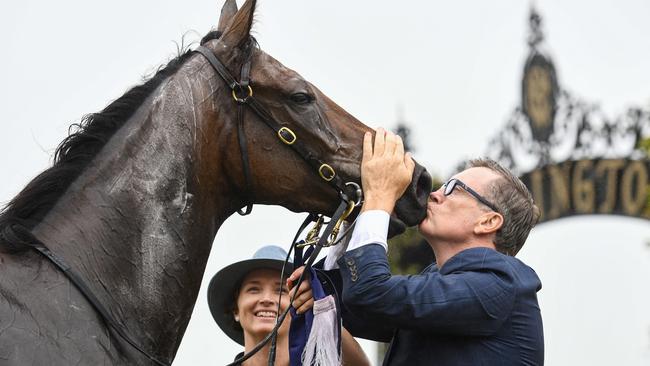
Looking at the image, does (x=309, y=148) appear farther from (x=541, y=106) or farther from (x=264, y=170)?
(x=541, y=106)

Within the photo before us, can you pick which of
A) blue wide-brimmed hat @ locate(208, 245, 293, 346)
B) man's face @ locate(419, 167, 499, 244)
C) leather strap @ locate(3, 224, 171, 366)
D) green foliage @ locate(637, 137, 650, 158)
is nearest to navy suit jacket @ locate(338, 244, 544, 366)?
man's face @ locate(419, 167, 499, 244)

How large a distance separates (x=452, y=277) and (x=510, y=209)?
1.53 feet

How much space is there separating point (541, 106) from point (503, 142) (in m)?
1.03

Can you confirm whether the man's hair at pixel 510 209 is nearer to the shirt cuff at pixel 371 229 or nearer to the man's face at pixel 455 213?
the man's face at pixel 455 213

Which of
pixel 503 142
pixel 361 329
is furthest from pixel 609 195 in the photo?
pixel 361 329

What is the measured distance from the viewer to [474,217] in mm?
4426

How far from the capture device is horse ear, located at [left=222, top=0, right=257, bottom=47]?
4273 mm

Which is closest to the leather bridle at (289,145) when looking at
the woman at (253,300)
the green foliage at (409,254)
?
the woman at (253,300)

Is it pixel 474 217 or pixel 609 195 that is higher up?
pixel 609 195

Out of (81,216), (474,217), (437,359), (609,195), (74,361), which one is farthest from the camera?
(609,195)

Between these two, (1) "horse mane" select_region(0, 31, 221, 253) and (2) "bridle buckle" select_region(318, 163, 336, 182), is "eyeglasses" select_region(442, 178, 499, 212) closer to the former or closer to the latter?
(2) "bridle buckle" select_region(318, 163, 336, 182)

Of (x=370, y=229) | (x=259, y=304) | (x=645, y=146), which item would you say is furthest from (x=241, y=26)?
(x=645, y=146)

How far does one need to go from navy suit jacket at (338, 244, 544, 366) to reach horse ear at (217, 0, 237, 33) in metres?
1.11

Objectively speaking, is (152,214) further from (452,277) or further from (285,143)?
(452,277)
